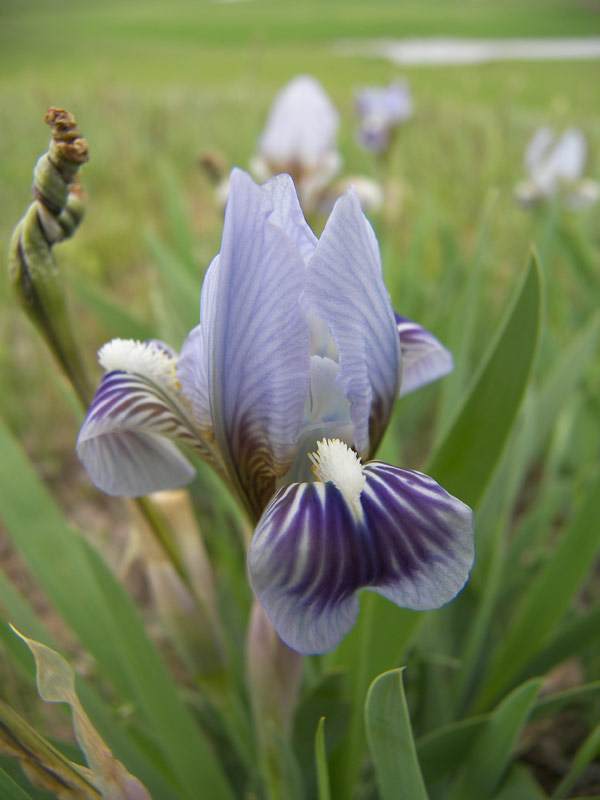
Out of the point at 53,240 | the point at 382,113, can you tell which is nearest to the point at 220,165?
the point at 53,240

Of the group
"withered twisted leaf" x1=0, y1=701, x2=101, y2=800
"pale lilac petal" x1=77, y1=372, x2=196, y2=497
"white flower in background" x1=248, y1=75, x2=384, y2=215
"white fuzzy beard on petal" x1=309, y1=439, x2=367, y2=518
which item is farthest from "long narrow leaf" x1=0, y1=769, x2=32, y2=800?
"white flower in background" x1=248, y1=75, x2=384, y2=215

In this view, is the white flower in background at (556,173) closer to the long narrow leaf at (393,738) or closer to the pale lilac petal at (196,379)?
the pale lilac petal at (196,379)

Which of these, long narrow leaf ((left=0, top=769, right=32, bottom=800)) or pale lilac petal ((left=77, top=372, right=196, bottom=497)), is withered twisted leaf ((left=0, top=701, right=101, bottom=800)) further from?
pale lilac petal ((left=77, top=372, right=196, bottom=497))

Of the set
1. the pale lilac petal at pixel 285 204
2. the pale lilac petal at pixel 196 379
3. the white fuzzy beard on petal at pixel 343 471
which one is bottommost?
the white fuzzy beard on petal at pixel 343 471

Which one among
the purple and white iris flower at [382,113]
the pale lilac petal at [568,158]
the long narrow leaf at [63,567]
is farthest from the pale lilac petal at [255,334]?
the pale lilac petal at [568,158]

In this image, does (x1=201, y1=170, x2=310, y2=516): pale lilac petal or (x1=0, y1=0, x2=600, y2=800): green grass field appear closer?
(x1=201, y1=170, x2=310, y2=516): pale lilac petal

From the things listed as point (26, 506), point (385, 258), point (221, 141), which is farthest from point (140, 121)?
point (26, 506)

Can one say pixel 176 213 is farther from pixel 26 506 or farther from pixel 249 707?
pixel 249 707
